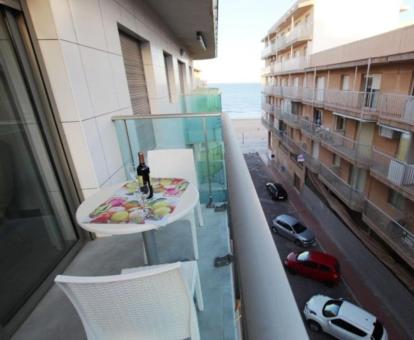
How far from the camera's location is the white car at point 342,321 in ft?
16.0

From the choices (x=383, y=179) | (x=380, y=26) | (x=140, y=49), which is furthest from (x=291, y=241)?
(x=380, y=26)

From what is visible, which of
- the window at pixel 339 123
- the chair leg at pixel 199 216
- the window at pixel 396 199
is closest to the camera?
the chair leg at pixel 199 216

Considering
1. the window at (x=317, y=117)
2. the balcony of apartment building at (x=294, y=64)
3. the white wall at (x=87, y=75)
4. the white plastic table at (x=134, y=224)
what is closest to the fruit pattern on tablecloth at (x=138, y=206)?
the white plastic table at (x=134, y=224)

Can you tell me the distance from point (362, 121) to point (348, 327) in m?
5.94

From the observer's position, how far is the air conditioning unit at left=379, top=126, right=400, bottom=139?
6.82 metres

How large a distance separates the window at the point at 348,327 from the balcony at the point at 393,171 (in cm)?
348

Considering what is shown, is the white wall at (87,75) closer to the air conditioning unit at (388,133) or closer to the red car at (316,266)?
the red car at (316,266)

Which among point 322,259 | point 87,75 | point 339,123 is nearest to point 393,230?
point 322,259

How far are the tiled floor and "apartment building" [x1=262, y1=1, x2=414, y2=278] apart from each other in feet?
20.7

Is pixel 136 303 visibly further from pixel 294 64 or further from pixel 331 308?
pixel 294 64

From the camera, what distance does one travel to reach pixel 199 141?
3213 mm

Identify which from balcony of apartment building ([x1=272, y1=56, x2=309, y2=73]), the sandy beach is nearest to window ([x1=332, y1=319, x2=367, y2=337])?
balcony of apartment building ([x1=272, y1=56, x2=309, y2=73])

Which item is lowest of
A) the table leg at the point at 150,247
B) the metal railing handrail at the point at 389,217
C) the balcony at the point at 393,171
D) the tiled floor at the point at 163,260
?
the metal railing handrail at the point at 389,217

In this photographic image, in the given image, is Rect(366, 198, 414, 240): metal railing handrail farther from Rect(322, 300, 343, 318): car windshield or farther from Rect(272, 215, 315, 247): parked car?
Rect(322, 300, 343, 318): car windshield
